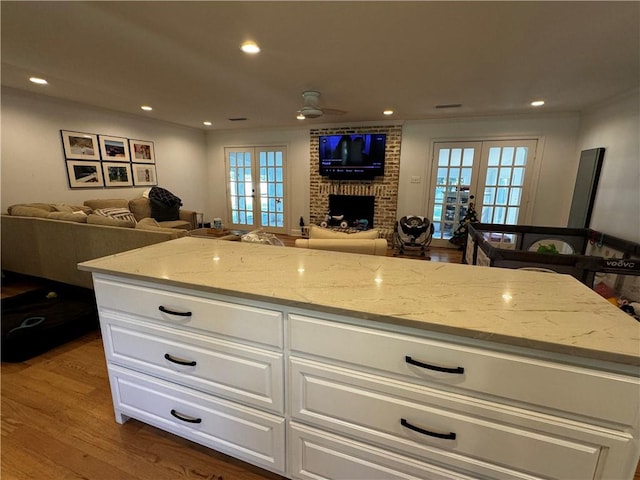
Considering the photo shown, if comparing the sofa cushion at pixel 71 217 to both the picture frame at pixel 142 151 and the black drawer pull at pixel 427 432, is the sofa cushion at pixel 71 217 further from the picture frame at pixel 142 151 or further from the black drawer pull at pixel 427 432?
the black drawer pull at pixel 427 432

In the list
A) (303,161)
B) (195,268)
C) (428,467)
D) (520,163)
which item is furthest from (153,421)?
(520,163)

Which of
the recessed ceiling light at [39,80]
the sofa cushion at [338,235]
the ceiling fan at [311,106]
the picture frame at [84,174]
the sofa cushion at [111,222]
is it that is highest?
the recessed ceiling light at [39,80]

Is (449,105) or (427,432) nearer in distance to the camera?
(427,432)

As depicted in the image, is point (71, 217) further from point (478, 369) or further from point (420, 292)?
point (478, 369)

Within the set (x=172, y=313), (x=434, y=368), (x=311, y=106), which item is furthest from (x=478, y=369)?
(x=311, y=106)

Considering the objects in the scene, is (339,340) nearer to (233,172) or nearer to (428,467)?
(428,467)

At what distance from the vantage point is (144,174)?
5.54 meters

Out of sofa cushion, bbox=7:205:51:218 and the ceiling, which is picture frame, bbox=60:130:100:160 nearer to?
the ceiling

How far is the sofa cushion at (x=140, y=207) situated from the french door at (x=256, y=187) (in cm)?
219

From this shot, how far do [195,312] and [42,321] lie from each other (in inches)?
83.3

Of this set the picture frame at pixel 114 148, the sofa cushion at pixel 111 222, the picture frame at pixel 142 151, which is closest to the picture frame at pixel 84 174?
the picture frame at pixel 114 148

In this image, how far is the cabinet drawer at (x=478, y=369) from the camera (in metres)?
0.75

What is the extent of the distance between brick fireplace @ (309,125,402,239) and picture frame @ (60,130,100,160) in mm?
3810

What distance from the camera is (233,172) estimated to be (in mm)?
7008
